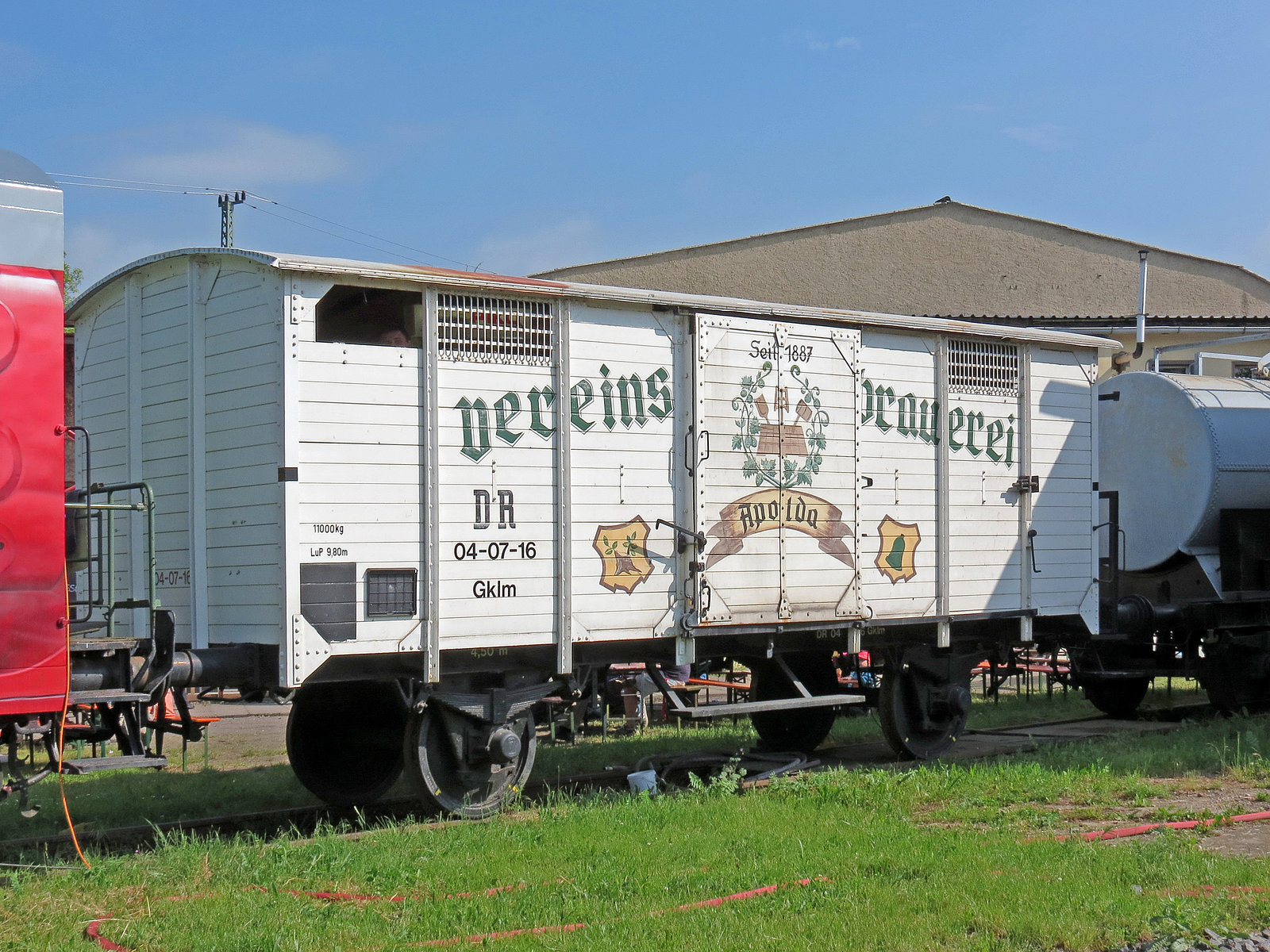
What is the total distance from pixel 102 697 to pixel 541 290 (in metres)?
4.08

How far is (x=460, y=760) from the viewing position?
9.05 m

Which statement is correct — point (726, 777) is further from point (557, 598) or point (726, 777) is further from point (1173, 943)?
point (1173, 943)

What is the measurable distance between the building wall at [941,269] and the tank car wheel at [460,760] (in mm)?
22411

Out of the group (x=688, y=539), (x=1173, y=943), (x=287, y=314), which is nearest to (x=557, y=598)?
(x=688, y=539)

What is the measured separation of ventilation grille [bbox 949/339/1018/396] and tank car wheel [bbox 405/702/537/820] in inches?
220

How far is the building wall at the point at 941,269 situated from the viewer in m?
30.4

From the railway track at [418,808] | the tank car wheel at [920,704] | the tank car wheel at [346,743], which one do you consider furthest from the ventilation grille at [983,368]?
the tank car wheel at [346,743]

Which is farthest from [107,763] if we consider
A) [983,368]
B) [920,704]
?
[983,368]

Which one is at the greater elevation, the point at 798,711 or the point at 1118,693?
the point at 798,711

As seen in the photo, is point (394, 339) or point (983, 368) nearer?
point (394, 339)

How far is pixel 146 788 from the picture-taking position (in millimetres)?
10734

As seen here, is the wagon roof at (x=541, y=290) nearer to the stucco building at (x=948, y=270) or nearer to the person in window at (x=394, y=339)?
the person in window at (x=394, y=339)

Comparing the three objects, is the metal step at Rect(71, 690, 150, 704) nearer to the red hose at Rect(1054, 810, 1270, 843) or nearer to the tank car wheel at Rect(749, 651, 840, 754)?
the red hose at Rect(1054, 810, 1270, 843)

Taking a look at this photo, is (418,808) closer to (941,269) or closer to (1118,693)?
(1118,693)
